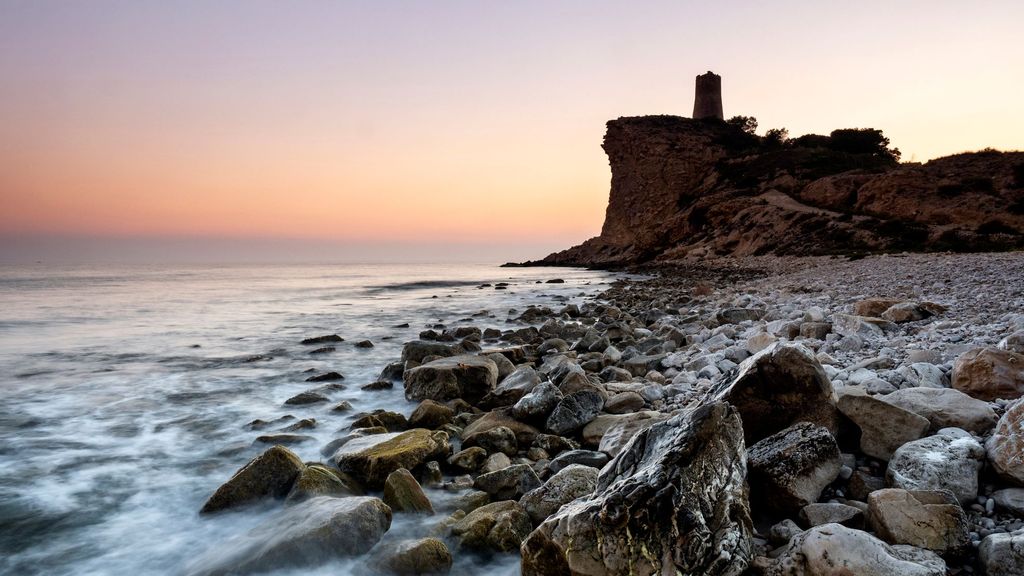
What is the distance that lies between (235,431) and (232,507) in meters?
1.97

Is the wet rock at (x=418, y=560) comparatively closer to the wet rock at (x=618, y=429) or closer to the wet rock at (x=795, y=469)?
the wet rock at (x=618, y=429)

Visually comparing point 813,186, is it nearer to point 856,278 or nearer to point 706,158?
point 706,158

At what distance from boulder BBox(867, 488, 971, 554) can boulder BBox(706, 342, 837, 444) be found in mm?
777

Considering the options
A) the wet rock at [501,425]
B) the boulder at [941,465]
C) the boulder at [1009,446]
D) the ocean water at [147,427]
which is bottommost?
the ocean water at [147,427]

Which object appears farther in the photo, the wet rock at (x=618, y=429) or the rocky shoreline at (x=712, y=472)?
the wet rock at (x=618, y=429)

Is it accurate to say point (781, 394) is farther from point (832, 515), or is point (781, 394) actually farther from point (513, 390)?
point (513, 390)

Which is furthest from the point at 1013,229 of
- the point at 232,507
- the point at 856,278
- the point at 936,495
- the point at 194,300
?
the point at 194,300

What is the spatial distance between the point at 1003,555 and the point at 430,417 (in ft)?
→ 12.8

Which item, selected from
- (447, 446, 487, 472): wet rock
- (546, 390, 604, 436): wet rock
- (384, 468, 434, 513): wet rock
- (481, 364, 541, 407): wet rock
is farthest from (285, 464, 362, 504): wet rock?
(481, 364, 541, 407): wet rock

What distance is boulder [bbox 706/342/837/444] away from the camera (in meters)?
2.92

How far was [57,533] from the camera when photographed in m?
3.56

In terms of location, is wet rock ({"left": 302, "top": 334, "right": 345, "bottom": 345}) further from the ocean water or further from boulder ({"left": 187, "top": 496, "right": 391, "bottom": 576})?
boulder ({"left": 187, "top": 496, "right": 391, "bottom": 576})

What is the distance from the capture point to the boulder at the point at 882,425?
2.66 meters

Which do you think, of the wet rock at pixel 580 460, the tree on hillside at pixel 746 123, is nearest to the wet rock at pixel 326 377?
the wet rock at pixel 580 460
